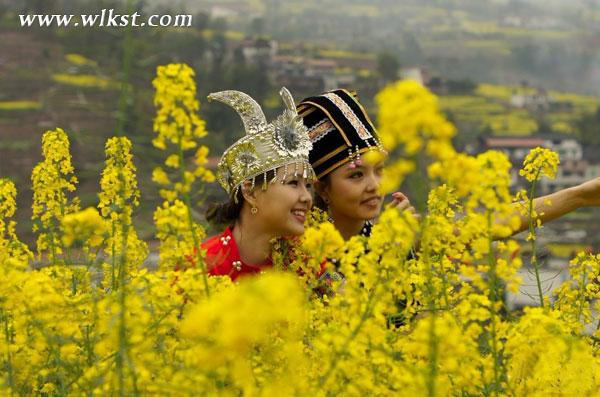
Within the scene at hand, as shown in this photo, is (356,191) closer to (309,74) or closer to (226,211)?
(226,211)

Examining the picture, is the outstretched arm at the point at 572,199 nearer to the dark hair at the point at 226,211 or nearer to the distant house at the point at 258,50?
the dark hair at the point at 226,211

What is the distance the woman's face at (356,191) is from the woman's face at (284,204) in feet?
0.49

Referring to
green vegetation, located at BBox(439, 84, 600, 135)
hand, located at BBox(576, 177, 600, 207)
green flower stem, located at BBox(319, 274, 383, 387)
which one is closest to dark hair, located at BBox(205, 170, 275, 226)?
hand, located at BBox(576, 177, 600, 207)

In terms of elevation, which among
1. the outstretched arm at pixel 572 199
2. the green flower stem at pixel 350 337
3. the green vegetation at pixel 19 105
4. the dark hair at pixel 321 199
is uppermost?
the green vegetation at pixel 19 105

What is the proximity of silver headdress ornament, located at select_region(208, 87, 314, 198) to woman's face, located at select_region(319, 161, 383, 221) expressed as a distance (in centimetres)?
16

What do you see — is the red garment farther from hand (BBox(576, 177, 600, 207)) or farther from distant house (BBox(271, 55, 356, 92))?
distant house (BBox(271, 55, 356, 92))

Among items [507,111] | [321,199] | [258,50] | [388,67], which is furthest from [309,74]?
[321,199]

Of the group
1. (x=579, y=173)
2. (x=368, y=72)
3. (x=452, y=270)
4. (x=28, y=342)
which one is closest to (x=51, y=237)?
(x=28, y=342)

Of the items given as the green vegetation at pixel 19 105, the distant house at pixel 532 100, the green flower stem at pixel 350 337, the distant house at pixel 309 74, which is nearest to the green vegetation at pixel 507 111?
the distant house at pixel 532 100

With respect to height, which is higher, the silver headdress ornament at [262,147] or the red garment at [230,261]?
the silver headdress ornament at [262,147]

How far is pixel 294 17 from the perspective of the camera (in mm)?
135000

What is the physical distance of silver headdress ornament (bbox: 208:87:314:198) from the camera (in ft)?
12.1

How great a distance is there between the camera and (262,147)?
3736 mm

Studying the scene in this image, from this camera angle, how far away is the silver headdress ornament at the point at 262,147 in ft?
12.1
